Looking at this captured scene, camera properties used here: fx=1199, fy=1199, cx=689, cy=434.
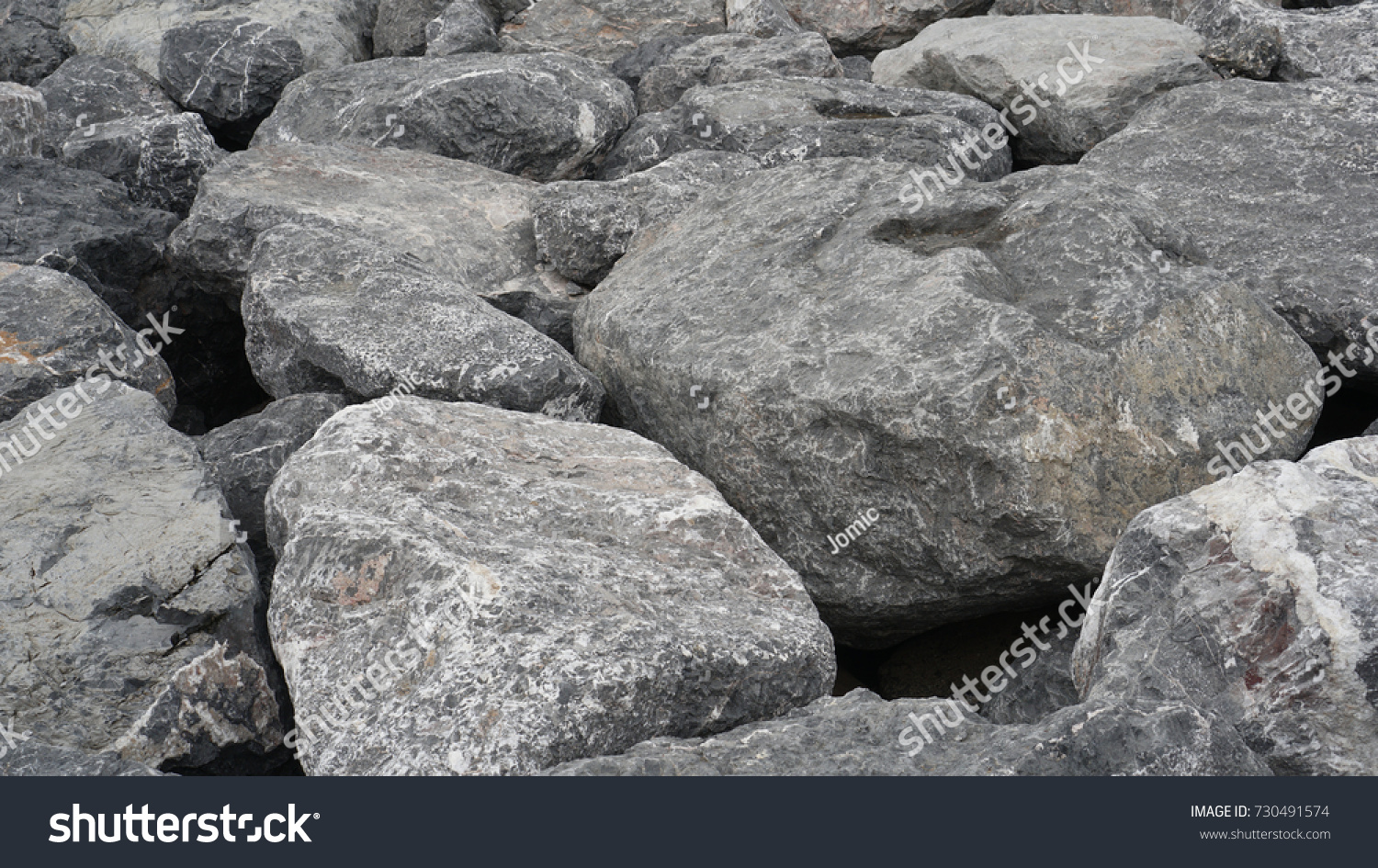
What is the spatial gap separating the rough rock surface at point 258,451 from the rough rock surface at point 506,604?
16.3 inches

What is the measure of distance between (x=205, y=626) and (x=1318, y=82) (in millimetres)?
4518

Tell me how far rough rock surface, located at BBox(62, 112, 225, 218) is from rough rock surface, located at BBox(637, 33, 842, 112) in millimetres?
2234

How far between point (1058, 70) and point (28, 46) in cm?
599

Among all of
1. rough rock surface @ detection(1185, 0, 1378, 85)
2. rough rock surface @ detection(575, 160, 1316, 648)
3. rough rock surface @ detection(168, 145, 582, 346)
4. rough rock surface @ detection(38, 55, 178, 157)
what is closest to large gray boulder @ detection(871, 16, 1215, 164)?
rough rock surface @ detection(1185, 0, 1378, 85)

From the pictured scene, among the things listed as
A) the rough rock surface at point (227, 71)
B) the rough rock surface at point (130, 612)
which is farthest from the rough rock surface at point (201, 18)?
the rough rock surface at point (130, 612)

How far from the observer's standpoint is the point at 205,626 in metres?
2.81

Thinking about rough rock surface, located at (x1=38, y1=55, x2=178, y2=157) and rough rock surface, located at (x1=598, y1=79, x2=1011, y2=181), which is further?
rough rock surface, located at (x1=38, y1=55, x2=178, y2=157)

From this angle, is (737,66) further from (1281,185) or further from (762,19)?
(1281,185)

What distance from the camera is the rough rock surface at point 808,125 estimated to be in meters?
5.16

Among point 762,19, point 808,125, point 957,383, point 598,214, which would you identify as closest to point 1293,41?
point 808,125

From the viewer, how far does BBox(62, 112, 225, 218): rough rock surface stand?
5.32 meters

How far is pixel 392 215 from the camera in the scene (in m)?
4.71

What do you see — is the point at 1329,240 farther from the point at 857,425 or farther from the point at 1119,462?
the point at 857,425

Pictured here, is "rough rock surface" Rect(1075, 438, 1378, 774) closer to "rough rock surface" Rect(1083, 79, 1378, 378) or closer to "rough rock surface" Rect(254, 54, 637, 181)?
"rough rock surface" Rect(1083, 79, 1378, 378)
